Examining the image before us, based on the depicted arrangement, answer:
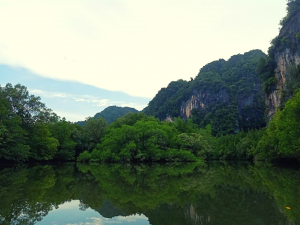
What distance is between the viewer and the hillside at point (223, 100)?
10256 centimetres

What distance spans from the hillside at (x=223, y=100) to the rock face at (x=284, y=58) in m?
39.5

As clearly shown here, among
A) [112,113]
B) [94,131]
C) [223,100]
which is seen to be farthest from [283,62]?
[112,113]

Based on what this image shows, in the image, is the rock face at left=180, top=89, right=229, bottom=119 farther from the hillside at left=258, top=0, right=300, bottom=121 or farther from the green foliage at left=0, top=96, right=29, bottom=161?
the green foliage at left=0, top=96, right=29, bottom=161

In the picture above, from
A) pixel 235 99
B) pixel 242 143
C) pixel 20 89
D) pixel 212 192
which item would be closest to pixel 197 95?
pixel 235 99

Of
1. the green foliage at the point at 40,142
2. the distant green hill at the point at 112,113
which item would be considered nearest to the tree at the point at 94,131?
the green foliage at the point at 40,142

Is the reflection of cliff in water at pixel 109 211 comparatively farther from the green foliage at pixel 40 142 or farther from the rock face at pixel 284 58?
the rock face at pixel 284 58

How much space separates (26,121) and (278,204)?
35.5 meters

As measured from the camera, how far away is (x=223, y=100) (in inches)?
4333

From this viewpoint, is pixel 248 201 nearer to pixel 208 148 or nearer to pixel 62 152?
pixel 62 152

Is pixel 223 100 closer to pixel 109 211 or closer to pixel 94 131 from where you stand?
pixel 94 131

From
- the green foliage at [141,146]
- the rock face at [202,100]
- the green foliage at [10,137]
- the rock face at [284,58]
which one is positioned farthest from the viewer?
the rock face at [202,100]

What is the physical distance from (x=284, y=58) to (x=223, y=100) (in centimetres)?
5923

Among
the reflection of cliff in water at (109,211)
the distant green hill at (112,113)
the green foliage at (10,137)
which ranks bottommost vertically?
the reflection of cliff in water at (109,211)

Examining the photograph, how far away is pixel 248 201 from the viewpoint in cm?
978
